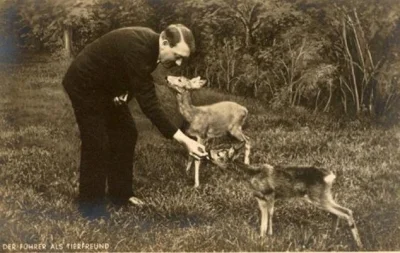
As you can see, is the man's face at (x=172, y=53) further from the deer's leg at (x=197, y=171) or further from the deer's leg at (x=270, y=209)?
the deer's leg at (x=270, y=209)

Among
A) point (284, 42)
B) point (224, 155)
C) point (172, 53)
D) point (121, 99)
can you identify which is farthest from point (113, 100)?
point (284, 42)

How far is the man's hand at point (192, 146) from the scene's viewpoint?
5.54m

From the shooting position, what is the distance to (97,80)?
5570 millimetres

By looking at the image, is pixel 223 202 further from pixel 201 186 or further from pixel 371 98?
pixel 371 98

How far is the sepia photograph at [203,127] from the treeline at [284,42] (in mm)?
11

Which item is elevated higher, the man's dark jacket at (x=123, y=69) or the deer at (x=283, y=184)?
the man's dark jacket at (x=123, y=69)

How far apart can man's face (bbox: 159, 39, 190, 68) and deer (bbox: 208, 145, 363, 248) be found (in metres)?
0.73

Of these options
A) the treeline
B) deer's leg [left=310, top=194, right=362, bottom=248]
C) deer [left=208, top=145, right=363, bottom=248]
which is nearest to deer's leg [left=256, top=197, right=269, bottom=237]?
deer [left=208, top=145, right=363, bottom=248]

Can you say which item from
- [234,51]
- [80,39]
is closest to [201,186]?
[234,51]

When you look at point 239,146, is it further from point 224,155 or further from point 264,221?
point 264,221

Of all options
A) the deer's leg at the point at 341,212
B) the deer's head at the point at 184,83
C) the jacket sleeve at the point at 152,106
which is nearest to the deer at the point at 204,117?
the deer's head at the point at 184,83

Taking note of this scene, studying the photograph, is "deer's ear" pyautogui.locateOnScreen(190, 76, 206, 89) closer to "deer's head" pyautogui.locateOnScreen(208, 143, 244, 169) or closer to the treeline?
the treeline

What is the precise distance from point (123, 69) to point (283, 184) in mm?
1435

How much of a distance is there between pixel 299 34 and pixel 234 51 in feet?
1.70
